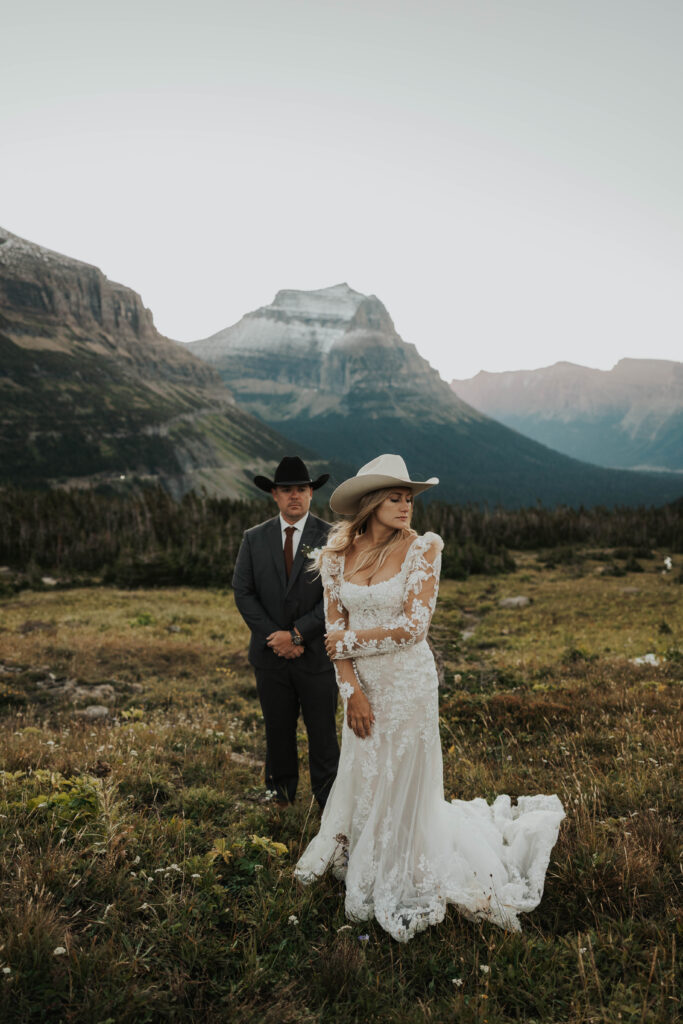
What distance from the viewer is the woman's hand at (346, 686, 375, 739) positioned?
155 inches

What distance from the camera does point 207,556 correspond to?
32312mm

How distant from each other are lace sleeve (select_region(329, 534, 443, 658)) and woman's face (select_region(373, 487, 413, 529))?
205mm

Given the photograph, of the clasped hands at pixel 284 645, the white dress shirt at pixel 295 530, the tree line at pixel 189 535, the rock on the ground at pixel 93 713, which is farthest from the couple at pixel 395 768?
the tree line at pixel 189 535

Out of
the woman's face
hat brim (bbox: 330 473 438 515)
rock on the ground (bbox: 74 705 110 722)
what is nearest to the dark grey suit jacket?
hat brim (bbox: 330 473 438 515)

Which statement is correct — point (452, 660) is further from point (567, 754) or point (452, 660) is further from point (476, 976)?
point (476, 976)

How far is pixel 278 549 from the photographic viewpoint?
561 cm

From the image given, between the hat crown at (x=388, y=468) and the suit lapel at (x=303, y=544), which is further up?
the hat crown at (x=388, y=468)

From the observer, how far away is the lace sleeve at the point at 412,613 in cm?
382

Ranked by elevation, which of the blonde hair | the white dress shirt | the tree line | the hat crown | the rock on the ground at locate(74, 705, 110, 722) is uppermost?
the hat crown

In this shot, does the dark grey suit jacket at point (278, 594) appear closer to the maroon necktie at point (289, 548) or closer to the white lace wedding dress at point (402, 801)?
the maroon necktie at point (289, 548)

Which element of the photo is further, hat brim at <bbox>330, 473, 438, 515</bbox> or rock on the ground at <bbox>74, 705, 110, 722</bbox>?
rock on the ground at <bbox>74, 705, 110, 722</bbox>

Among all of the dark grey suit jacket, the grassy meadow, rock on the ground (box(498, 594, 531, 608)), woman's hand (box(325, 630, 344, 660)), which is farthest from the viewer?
rock on the ground (box(498, 594, 531, 608))

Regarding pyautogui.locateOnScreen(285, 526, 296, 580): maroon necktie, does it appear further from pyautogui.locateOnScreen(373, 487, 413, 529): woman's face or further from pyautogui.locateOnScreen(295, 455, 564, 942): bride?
pyautogui.locateOnScreen(373, 487, 413, 529): woman's face

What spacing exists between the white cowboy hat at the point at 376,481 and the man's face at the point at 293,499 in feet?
4.07
